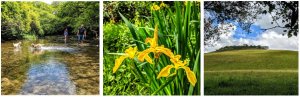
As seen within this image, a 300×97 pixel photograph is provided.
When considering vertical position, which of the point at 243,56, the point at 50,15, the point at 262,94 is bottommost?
the point at 262,94

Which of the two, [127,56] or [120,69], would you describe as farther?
[120,69]

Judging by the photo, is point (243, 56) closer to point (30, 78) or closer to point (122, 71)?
point (122, 71)

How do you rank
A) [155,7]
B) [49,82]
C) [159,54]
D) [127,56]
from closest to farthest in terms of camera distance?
[159,54] → [127,56] → [155,7] → [49,82]

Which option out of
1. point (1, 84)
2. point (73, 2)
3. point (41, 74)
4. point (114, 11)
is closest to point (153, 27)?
point (114, 11)

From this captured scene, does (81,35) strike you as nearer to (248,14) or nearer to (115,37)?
(115,37)

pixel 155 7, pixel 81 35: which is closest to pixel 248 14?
pixel 155 7

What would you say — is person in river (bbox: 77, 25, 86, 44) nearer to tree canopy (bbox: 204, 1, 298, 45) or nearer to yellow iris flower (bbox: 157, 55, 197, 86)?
yellow iris flower (bbox: 157, 55, 197, 86)

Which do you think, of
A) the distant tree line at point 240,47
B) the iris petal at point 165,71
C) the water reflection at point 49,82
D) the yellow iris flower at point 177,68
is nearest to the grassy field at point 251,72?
the distant tree line at point 240,47
